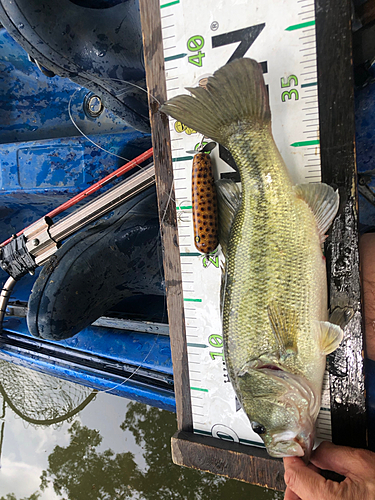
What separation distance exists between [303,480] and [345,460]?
0.45 ft

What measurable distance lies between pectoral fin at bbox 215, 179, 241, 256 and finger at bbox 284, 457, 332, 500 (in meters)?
0.64

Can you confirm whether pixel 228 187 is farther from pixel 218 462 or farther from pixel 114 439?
pixel 114 439

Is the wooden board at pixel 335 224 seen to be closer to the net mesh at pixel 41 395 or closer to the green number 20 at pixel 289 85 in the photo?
the green number 20 at pixel 289 85

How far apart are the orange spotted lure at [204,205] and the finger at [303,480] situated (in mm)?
666

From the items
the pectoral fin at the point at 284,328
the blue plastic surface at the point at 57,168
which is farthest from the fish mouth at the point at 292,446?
the blue plastic surface at the point at 57,168

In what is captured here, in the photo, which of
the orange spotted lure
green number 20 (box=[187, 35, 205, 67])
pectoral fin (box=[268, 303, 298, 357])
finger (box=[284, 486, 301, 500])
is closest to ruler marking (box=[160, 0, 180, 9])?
green number 20 (box=[187, 35, 205, 67])

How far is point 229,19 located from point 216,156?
0.42 meters

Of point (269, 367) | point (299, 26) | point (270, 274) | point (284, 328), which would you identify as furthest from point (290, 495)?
point (299, 26)

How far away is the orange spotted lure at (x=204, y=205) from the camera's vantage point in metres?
0.95

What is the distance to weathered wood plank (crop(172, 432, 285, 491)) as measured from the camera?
99 centimetres

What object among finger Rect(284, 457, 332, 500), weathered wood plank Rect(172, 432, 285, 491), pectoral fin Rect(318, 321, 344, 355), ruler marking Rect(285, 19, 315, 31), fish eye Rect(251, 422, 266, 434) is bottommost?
weathered wood plank Rect(172, 432, 285, 491)

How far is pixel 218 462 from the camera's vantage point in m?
1.06

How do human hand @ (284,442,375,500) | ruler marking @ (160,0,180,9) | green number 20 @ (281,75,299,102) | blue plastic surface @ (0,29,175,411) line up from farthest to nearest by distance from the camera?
blue plastic surface @ (0,29,175,411) < ruler marking @ (160,0,180,9) < green number 20 @ (281,75,299,102) < human hand @ (284,442,375,500)

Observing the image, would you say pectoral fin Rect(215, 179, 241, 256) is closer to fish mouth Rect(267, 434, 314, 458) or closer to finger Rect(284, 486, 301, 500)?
fish mouth Rect(267, 434, 314, 458)
